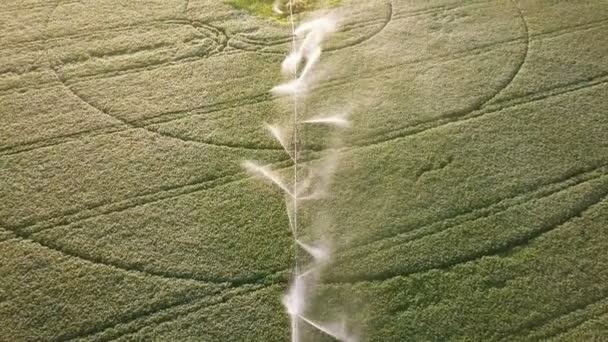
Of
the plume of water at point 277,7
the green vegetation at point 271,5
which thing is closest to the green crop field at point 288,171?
the green vegetation at point 271,5

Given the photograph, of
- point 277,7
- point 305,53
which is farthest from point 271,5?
point 305,53

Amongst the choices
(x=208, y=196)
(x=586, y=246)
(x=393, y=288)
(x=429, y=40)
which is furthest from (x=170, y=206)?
(x=429, y=40)

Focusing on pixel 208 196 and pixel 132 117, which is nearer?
pixel 208 196

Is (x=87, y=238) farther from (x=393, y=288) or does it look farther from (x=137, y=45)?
(x=137, y=45)

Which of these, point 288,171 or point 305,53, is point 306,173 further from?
point 305,53

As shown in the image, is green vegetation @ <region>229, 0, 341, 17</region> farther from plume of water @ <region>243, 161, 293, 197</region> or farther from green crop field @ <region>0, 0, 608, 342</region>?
plume of water @ <region>243, 161, 293, 197</region>

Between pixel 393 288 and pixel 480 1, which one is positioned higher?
pixel 480 1

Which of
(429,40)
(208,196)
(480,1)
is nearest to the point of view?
(208,196)

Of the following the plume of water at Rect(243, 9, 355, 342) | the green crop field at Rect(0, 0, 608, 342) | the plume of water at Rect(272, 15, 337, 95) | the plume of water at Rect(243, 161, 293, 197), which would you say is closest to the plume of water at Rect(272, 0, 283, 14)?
the plume of water at Rect(243, 9, 355, 342)
